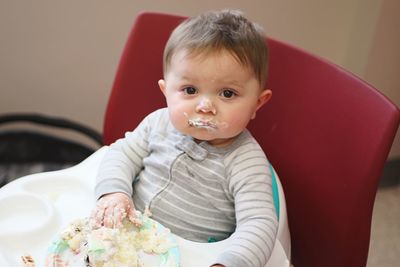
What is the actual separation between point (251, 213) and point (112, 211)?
20 centimetres

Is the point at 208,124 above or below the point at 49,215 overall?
above

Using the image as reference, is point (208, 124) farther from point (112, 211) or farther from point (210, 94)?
point (112, 211)

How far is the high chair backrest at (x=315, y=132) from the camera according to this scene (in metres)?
0.75

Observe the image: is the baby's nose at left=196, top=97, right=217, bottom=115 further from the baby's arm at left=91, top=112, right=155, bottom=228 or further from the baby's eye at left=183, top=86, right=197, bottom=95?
the baby's arm at left=91, top=112, right=155, bottom=228

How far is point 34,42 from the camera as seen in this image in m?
1.34

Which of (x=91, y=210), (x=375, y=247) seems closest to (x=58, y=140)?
(x=91, y=210)

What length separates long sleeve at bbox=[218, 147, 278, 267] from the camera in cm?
64

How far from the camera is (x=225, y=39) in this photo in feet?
2.28

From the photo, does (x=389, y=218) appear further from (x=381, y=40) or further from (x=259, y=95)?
(x=259, y=95)

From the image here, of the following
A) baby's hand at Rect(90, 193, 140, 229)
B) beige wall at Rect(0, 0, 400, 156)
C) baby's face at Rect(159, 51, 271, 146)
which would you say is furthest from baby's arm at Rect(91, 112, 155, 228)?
beige wall at Rect(0, 0, 400, 156)

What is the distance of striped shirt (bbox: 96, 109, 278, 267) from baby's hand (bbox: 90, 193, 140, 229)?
0.02 m

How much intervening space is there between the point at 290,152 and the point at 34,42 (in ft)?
2.73

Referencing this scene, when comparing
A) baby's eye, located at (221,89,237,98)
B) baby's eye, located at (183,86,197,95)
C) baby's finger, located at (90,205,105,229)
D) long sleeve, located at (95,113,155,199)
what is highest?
baby's eye, located at (221,89,237,98)

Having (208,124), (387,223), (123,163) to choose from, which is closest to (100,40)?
(123,163)
